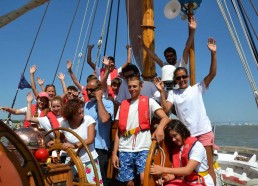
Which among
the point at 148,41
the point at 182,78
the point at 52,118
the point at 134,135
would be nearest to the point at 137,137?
the point at 134,135

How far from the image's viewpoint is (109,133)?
12.3ft

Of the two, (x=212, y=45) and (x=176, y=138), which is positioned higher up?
(x=212, y=45)

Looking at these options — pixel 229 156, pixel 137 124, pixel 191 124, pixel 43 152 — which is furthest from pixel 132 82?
pixel 229 156

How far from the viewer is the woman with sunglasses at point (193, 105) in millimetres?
3395

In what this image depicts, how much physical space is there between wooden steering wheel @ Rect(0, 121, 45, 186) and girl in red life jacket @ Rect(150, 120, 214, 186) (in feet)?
3.85

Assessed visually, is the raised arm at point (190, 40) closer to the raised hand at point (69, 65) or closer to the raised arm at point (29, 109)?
the raised arm at point (29, 109)

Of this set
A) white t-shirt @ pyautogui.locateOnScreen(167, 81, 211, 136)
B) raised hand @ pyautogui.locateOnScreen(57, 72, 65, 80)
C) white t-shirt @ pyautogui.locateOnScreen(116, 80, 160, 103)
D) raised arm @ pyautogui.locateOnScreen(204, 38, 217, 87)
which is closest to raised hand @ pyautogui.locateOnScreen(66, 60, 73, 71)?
raised hand @ pyautogui.locateOnScreen(57, 72, 65, 80)

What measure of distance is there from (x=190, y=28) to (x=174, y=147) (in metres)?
1.92

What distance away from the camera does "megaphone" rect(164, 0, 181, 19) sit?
4.68 meters

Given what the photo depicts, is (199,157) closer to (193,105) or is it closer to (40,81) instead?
(193,105)

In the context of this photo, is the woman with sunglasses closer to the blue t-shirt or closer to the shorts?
the shorts

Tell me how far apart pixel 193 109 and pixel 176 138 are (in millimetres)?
657

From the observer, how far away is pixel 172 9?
4.80 meters

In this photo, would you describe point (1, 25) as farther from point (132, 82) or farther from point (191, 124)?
point (191, 124)
